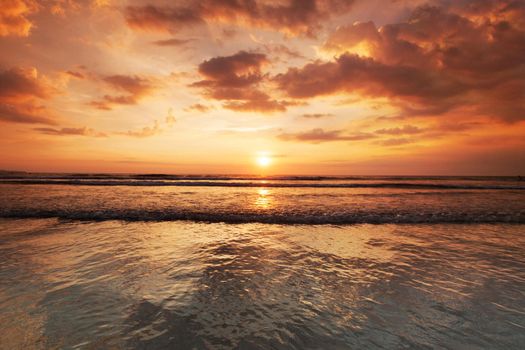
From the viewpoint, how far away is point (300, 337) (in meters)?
3.29

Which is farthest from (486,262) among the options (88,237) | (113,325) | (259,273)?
(88,237)

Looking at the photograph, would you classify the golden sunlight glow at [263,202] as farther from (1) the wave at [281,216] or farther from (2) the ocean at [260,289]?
(2) the ocean at [260,289]

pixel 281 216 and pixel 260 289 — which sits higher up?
pixel 281 216

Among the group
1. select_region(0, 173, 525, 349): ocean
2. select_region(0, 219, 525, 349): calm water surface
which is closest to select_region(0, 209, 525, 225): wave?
select_region(0, 173, 525, 349): ocean

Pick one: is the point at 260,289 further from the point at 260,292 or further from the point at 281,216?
the point at 281,216

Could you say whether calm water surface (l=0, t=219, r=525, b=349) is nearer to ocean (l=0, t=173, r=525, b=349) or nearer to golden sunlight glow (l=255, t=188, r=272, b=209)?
ocean (l=0, t=173, r=525, b=349)

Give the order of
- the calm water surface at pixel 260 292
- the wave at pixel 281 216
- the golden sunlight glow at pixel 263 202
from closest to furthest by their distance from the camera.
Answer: the calm water surface at pixel 260 292, the wave at pixel 281 216, the golden sunlight glow at pixel 263 202

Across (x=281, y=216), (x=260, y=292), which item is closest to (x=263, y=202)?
(x=281, y=216)

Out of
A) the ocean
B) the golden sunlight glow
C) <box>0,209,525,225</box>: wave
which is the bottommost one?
the ocean

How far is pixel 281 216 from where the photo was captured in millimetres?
12438

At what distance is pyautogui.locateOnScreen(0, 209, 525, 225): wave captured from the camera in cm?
1170

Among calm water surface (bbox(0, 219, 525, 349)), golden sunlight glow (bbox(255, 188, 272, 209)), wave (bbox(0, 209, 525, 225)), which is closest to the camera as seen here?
calm water surface (bbox(0, 219, 525, 349))

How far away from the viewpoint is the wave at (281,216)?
11.7 metres

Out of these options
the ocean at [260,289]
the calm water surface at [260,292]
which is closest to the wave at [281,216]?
the ocean at [260,289]
